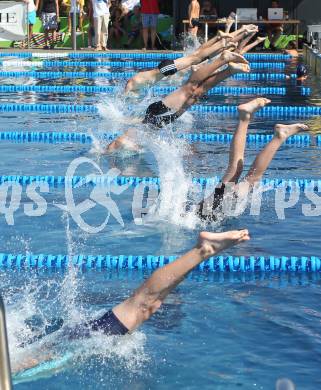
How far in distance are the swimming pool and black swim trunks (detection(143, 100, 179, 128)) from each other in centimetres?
25

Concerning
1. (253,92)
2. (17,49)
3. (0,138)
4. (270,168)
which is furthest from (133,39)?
(270,168)

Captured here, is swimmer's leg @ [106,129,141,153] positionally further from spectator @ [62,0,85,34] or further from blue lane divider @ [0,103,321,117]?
spectator @ [62,0,85,34]

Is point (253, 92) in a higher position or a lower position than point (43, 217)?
higher

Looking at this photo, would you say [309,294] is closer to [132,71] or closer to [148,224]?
[148,224]

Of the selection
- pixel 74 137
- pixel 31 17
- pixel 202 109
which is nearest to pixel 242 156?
A: pixel 74 137

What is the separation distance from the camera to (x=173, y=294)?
15.5ft

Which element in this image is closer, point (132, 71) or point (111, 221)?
point (111, 221)

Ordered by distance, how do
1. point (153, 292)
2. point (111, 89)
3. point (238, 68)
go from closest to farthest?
1. point (153, 292)
2. point (238, 68)
3. point (111, 89)

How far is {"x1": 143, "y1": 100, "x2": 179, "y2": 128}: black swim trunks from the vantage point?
7543mm

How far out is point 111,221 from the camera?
6164 millimetres

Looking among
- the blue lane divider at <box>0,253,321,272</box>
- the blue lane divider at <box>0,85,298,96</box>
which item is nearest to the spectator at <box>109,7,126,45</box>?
the blue lane divider at <box>0,85,298,96</box>

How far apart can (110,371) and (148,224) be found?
231 cm

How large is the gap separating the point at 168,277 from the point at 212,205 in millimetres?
2295

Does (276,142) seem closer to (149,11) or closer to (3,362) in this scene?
(3,362)
